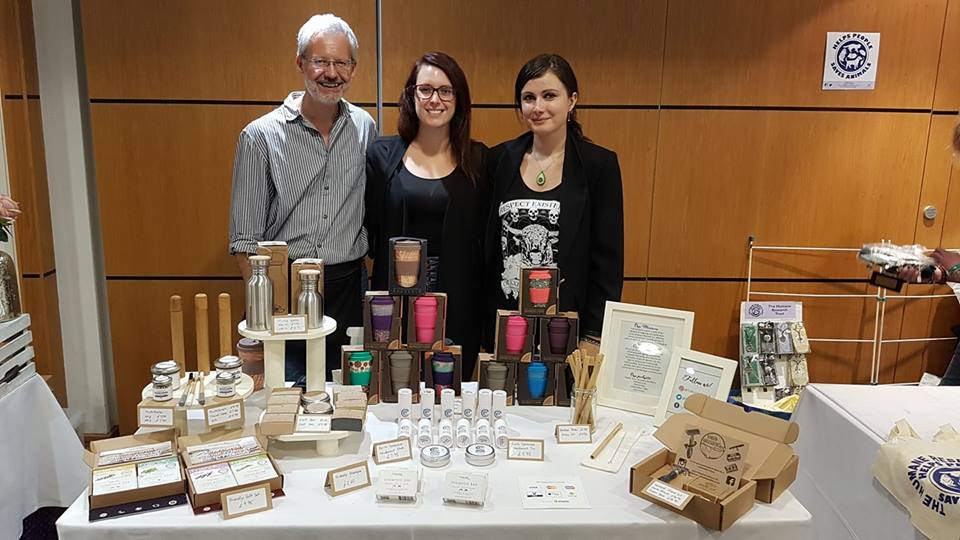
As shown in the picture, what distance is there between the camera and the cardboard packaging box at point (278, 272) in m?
1.79

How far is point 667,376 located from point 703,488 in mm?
450

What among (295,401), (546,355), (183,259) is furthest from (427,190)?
(183,259)

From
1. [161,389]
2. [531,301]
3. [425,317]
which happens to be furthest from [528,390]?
[161,389]

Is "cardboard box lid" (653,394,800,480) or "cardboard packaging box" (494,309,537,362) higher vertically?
"cardboard packaging box" (494,309,537,362)

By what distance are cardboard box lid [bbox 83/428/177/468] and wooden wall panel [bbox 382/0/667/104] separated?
1.96 m

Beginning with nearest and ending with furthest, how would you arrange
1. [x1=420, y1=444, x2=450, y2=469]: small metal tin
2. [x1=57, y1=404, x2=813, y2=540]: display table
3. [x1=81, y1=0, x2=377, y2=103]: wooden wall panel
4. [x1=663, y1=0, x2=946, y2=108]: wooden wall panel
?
[x1=57, y1=404, x2=813, y2=540]: display table, [x1=420, y1=444, x2=450, y2=469]: small metal tin, [x1=81, y1=0, x2=377, y2=103]: wooden wall panel, [x1=663, y1=0, x2=946, y2=108]: wooden wall panel

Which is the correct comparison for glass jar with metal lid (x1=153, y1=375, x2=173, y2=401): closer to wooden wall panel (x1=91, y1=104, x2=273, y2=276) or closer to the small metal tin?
the small metal tin

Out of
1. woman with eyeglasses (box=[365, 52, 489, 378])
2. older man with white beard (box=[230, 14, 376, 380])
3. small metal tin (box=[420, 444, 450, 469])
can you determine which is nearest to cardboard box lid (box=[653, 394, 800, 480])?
small metal tin (box=[420, 444, 450, 469])

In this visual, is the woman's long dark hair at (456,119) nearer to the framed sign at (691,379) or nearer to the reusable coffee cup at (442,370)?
the reusable coffee cup at (442,370)

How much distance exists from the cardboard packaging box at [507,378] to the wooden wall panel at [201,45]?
5.98 ft

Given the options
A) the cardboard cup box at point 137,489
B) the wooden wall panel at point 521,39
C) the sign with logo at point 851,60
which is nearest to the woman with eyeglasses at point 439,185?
the wooden wall panel at point 521,39

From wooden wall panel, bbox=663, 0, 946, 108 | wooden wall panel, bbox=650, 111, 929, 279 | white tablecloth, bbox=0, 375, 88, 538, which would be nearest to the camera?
white tablecloth, bbox=0, 375, 88, 538

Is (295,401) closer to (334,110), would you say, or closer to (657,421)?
(657,421)

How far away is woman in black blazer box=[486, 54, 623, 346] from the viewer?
7.34ft
